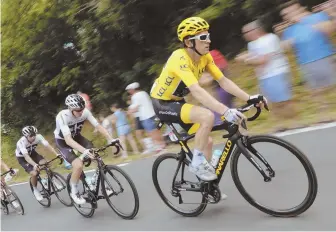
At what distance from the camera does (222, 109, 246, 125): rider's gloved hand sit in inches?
143

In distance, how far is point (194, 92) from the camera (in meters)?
3.96

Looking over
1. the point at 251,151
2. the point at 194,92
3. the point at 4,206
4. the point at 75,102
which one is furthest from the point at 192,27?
the point at 4,206

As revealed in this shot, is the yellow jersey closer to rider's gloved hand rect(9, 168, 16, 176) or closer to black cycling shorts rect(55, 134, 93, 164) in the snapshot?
black cycling shorts rect(55, 134, 93, 164)

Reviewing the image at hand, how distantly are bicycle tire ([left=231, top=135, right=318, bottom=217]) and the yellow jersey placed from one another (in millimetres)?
826

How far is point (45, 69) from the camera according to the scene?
17.9 metres

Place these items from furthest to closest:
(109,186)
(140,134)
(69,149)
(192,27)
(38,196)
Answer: (140,134) < (38,196) < (69,149) < (109,186) < (192,27)

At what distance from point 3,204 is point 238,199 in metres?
5.60

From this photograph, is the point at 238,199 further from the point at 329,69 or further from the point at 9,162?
the point at 9,162

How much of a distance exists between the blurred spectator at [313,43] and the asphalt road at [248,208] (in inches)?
58.8

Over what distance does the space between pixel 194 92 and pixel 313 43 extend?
12.9 ft

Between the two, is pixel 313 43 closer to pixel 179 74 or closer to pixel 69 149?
pixel 179 74

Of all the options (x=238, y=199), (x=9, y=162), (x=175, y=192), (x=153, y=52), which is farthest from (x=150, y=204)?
(x=9, y=162)

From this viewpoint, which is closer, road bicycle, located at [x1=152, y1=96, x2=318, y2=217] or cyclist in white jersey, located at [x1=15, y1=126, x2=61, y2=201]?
road bicycle, located at [x1=152, y1=96, x2=318, y2=217]

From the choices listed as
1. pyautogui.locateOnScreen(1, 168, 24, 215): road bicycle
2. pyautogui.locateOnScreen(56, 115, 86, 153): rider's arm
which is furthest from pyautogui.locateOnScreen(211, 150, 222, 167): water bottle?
pyautogui.locateOnScreen(1, 168, 24, 215): road bicycle
